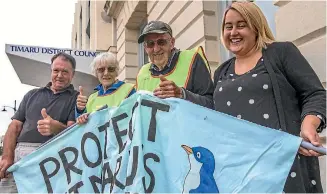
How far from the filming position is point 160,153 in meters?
1.86

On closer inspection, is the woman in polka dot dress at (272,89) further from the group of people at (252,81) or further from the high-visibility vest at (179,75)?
the high-visibility vest at (179,75)

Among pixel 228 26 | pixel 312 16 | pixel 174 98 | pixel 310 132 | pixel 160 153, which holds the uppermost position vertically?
pixel 312 16

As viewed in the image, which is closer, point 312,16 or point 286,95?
point 286,95

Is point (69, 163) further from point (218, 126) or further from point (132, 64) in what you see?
point (132, 64)

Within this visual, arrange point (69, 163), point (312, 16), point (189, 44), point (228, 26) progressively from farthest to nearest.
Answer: point (189, 44)
point (312, 16)
point (69, 163)
point (228, 26)

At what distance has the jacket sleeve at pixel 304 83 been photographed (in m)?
1.60

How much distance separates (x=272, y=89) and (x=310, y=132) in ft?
1.05

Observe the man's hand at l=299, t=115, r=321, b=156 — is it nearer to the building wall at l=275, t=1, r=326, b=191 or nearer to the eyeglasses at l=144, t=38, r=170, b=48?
the building wall at l=275, t=1, r=326, b=191

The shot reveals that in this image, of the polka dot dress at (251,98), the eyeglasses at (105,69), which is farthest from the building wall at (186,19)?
the polka dot dress at (251,98)

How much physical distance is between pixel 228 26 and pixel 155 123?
2.35 feet

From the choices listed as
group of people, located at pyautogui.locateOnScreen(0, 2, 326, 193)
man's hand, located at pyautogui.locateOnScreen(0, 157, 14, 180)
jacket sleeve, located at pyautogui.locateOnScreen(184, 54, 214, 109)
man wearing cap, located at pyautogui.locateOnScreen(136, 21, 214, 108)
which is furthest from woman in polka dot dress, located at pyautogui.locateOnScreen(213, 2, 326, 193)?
man's hand, located at pyautogui.locateOnScreen(0, 157, 14, 180)

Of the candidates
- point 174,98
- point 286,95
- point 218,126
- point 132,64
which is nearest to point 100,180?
point 174,98

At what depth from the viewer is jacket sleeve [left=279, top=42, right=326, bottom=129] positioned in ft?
5.25

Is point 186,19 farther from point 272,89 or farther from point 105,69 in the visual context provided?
point 272,89
